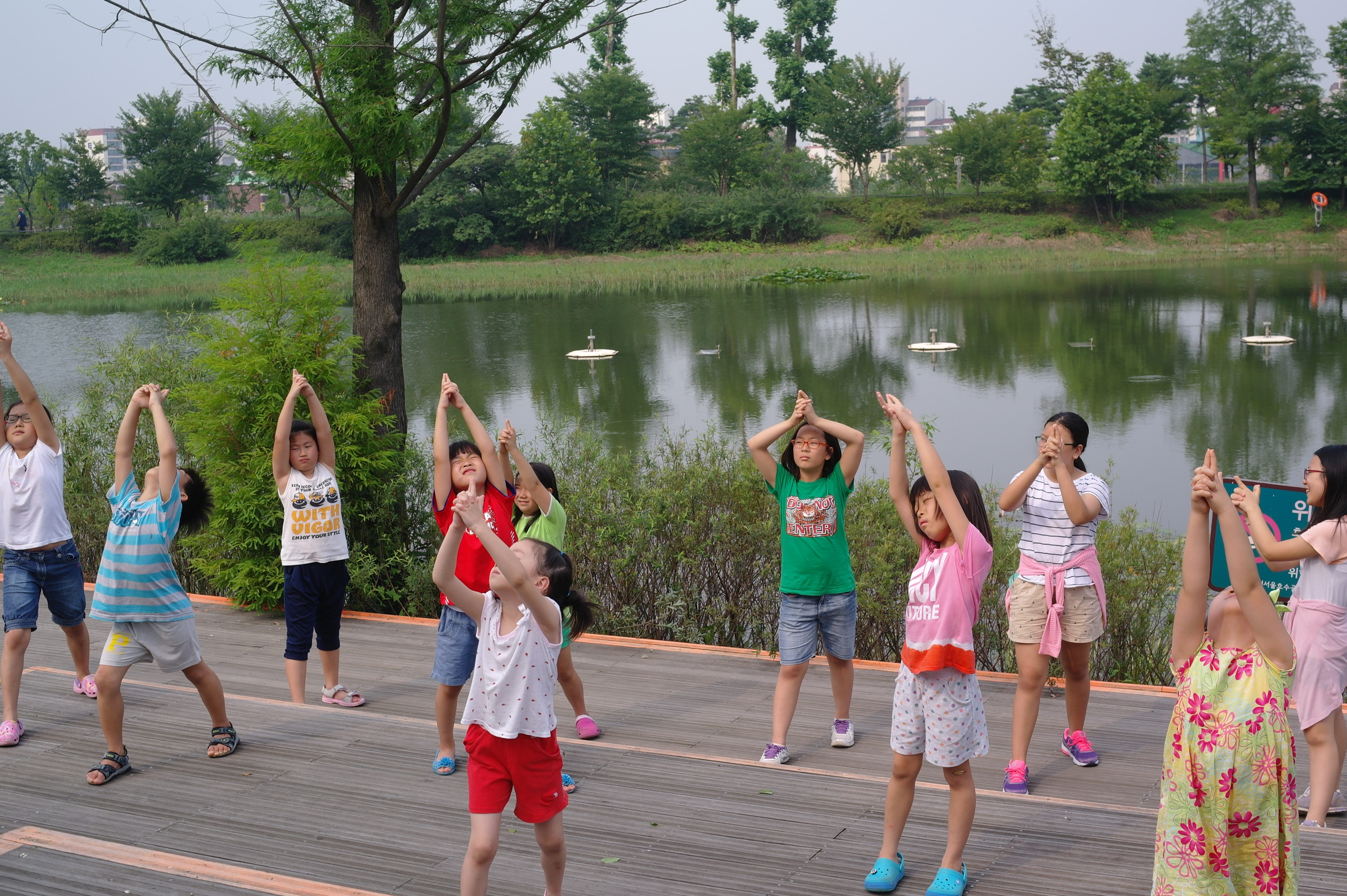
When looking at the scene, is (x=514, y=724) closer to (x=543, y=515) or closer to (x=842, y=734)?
(x=543, y=515)

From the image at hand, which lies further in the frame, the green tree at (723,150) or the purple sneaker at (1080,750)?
the green tree at (723,150)

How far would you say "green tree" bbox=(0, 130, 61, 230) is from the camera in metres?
64.9

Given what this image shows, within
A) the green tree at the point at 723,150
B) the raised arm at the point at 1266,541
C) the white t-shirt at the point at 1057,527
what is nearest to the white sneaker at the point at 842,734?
the white t-shirt at the point at 1057,527

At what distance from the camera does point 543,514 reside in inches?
187

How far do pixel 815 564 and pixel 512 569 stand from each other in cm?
203

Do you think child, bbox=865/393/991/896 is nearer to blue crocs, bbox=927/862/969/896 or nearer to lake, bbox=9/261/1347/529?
blue crocs, bbox=927/862/969/896

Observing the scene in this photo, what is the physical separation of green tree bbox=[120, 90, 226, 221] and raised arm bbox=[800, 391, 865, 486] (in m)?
58.6

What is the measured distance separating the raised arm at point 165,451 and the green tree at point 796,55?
61.0 metres

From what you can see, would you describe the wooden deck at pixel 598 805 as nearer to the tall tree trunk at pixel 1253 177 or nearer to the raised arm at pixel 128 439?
the raised arm at pixel 128 439

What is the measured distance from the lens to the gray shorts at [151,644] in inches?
174

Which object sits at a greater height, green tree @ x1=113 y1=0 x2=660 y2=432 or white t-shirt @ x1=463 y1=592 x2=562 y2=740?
green tree @ x1=113 y1=0 x2=660 y2=432

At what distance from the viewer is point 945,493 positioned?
3533mm

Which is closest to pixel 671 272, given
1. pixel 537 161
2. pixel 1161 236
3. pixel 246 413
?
pixel 537 161

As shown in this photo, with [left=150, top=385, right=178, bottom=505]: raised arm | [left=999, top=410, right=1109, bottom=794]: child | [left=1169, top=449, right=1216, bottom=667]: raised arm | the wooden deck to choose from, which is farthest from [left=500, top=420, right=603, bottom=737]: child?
[left=1169, top=449, right=1216, bottom=667]: raised arm
